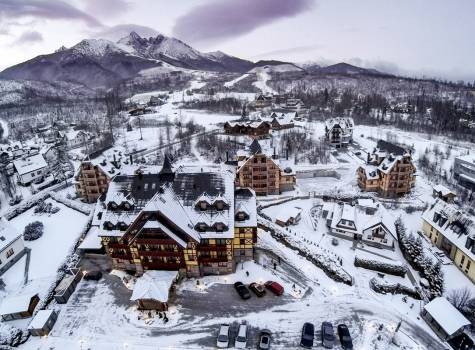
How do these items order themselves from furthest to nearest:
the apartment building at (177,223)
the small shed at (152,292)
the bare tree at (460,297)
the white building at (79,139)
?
the white building at (79,139)
the apartment building at (177,223)
the bare tree at (460,297)
the small shed at (152,292)

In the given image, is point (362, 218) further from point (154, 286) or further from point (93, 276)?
point (93, 276)

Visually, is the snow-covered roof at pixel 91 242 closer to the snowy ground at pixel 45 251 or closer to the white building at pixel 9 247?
the snowy ground at pixel 45 251

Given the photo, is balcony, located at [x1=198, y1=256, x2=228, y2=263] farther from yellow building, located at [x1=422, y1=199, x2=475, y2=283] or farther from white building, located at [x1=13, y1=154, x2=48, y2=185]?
white building, located at [x1=13, y1=154, x2=48, y2=185]

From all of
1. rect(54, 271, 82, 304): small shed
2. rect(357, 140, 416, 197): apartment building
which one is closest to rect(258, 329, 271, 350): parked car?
rect(54, 271, 82, 304): small shed

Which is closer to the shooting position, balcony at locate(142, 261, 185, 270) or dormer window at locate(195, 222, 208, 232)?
dormer window at locate(195, 222, 208, 232)

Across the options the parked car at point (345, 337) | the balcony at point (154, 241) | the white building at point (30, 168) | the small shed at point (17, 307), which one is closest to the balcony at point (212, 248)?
the balcony at point (154, 241)

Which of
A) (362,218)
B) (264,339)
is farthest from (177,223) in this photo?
(362,218)
